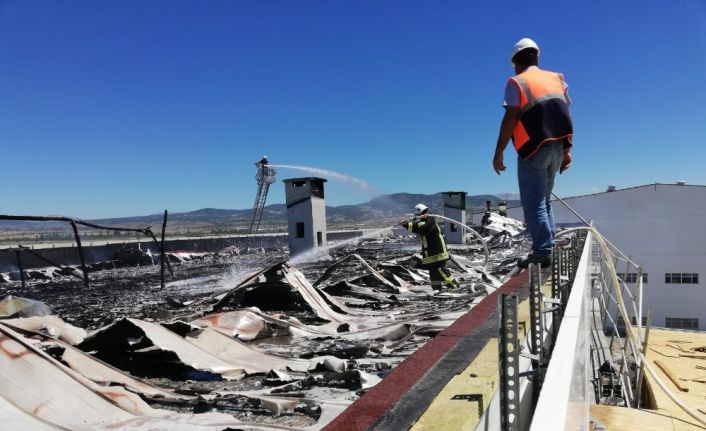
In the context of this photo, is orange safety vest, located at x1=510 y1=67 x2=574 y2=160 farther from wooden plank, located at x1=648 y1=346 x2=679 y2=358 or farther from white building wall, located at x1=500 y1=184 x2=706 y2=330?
white building wall, located at x1=500 y1=184 x2=706 y2=330

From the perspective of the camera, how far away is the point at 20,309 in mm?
4656

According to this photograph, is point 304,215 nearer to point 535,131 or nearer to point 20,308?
point 20,308

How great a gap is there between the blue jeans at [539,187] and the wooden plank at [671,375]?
308 inches

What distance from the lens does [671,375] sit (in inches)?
393

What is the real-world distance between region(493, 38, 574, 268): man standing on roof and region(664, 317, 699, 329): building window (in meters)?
23.8

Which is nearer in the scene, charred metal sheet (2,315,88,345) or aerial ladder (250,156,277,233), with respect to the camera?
charred metal sheet (2,315,88,345)

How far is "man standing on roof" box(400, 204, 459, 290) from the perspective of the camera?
754cm

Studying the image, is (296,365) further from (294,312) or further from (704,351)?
(704,351)

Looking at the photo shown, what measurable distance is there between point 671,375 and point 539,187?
9043 mm

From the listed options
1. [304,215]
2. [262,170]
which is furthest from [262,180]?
[304,215]

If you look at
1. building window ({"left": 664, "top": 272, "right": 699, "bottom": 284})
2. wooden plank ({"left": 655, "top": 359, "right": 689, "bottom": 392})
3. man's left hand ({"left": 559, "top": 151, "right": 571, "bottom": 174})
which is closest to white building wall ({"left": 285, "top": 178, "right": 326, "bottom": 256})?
wooden plank ({"left": 655, "top": 359, "right": 689, "bottom": 392})

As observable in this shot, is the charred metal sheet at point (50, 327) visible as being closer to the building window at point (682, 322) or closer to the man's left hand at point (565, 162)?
the man's left hand at point (565, 162)

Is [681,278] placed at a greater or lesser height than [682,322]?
greater

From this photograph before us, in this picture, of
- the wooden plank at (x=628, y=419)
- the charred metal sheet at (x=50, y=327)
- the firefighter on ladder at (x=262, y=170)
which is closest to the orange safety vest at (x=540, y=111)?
the wooden plank at (x=628, y=419)
